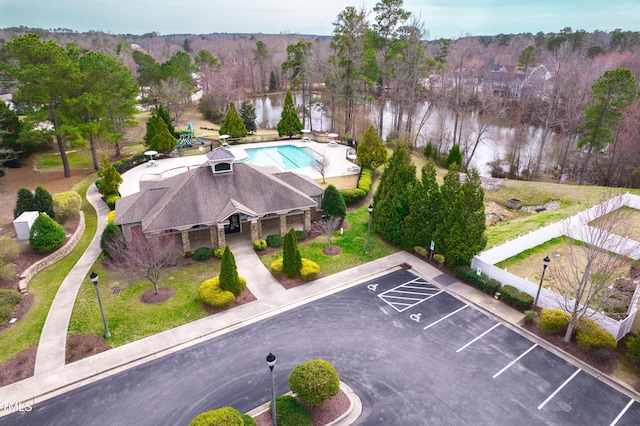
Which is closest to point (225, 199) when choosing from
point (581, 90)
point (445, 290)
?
point (445, 290)

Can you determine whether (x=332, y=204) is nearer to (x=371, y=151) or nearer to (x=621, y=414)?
(x=371, y=151)

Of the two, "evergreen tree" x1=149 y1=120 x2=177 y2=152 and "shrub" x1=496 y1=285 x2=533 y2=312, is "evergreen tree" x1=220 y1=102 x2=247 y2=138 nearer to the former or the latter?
"evergreen tree" x1=149 y1=120 x2=177 y2=152

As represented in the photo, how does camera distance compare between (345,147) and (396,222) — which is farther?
(345,147)

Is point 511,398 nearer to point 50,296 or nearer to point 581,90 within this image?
point 50,296

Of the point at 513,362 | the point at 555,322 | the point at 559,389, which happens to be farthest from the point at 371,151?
the point at 559,389

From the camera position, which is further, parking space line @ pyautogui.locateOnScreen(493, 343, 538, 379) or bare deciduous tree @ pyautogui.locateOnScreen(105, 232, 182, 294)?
bare deciduous tree @ pyautogui.locateOnScreen(105, 232, 182, 294)

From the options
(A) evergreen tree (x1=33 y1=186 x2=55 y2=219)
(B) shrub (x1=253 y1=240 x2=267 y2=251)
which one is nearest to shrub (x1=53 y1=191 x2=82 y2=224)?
(A) evergreen tree (x1=33 y1=186 x2=55 y2=219)
